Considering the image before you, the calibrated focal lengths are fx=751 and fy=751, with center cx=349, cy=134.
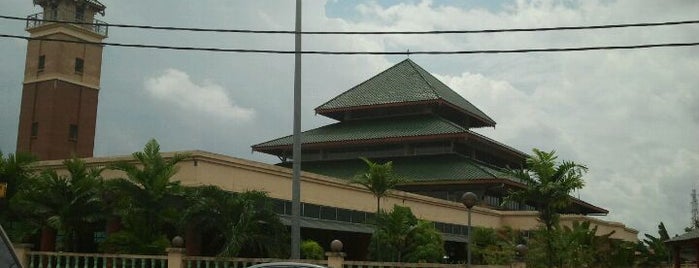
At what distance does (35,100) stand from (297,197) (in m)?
41.5

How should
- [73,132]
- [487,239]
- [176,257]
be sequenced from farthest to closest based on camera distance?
1. [73,132]
2. [487,239]
3. [176,257]

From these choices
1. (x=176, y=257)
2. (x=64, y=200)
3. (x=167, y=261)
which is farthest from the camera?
(x=64, y=200)

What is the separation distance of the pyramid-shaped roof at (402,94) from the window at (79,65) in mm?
18110

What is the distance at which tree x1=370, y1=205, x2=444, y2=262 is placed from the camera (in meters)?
32.2

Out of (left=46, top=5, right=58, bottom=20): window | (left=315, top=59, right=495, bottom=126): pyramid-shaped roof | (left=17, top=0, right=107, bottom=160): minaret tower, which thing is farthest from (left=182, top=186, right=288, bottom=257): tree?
(left=46, top=5, right=58, bottom=20): window

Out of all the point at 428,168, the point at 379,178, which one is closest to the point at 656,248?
the point at 428,168

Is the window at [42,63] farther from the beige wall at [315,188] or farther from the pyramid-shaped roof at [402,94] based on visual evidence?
the beige wall at [315,188]

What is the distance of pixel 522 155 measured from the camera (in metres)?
61.8

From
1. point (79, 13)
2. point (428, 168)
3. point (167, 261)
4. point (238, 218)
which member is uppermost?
point (79, 13)

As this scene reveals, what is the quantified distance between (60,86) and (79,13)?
6.27 meters

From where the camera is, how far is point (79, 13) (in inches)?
2206

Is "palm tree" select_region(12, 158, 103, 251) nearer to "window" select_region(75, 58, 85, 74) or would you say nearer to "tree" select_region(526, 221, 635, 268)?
"tree" select_region(526, 221, 635, 268)

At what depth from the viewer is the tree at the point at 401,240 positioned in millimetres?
32188

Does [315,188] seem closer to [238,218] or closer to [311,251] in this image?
[311,251]
